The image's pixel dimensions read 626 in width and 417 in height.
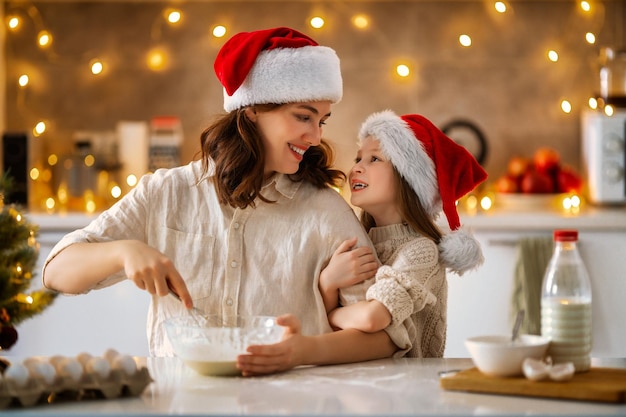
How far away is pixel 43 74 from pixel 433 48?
1.60 meters

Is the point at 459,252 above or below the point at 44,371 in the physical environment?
above

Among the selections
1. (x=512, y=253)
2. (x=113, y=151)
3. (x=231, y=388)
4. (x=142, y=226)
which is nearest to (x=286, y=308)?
(x=142, y=226)

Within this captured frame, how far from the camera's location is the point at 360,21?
3758 millimetres

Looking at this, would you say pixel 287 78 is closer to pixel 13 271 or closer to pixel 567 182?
pixel 13 271

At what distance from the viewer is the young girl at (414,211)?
1.76m

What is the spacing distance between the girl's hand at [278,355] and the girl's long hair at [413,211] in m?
0.46

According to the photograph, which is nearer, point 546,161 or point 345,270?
point 345,270

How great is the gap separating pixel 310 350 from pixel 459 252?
46cm

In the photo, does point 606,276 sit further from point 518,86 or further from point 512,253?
point 518,86

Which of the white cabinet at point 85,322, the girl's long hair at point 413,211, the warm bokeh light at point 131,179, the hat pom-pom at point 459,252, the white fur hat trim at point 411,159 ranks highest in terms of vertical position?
the warm bokeh light at point 131,179

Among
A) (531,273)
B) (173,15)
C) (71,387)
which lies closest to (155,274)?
(71,387)

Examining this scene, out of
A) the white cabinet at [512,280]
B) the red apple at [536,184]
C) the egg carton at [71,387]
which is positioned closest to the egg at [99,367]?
the egg carton at [71,387]

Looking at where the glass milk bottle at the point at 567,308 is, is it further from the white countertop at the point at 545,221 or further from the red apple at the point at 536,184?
the red apple at the point at 536,184

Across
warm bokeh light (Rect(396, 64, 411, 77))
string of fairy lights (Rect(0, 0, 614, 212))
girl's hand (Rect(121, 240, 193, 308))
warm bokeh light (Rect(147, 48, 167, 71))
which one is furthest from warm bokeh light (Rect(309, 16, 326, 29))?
girl's hand (Rect(121, 240, 193, 308))
